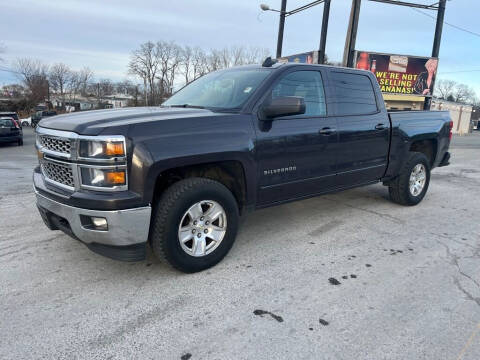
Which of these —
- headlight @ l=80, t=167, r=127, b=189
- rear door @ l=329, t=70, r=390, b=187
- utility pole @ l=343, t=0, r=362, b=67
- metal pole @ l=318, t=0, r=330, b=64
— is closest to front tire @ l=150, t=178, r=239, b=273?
headlight @ l=80, t=167, r=127, b=189

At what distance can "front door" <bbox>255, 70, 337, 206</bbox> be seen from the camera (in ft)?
11.7

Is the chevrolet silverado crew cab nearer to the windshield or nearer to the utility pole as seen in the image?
the windshield

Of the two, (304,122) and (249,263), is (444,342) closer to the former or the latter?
(249,263)

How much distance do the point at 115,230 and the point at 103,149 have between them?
0.62 meters

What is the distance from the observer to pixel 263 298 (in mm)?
2869

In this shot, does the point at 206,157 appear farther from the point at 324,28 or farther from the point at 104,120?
the point at 324,28

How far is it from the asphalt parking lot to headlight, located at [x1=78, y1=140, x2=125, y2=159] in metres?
1.14

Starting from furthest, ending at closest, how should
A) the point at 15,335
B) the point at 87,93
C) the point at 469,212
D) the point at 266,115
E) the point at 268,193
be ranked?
1. the point at 87,93
2. the point at 469,212
3. the point at 268,193
4. the point at 266,115
5. the point at 15,335

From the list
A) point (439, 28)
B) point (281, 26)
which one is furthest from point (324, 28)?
point (439, 28)

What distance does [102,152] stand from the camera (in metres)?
2.66

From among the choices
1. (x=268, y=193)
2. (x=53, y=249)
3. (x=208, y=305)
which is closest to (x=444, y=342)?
(x=208, y=305)

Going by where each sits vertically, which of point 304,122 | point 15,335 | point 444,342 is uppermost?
point 304,122

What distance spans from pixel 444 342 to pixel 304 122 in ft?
7.74

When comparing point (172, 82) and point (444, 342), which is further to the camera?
point (172, 82)
